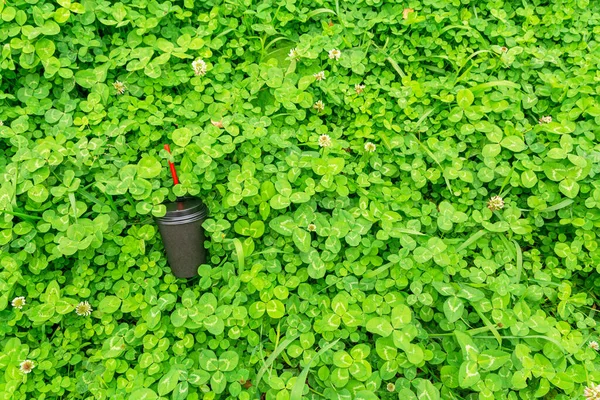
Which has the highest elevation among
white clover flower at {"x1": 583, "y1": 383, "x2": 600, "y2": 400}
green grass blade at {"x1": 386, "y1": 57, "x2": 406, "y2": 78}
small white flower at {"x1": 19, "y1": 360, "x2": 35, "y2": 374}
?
green grass blade at {"x1": 386, "y1": 57, "x2": 406, "y2": 78}

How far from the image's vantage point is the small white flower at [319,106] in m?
2.87

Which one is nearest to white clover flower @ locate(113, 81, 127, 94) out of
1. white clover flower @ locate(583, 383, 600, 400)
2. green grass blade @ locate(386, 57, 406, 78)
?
green grass blade @ locate(386, 57, 406, 78)

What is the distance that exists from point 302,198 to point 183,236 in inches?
28.1

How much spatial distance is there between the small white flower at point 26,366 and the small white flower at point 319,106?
2212mm

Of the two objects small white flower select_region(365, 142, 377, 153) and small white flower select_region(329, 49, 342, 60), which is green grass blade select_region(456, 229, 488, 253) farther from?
small white flower select_region(329, 49, 342, 60)

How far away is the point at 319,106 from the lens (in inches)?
114

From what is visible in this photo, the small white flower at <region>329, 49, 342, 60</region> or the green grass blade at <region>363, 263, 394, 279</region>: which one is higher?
the small white flower at <region>329, 49, 342, 60</region>

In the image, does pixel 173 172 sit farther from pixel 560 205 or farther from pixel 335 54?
pixel 560 205

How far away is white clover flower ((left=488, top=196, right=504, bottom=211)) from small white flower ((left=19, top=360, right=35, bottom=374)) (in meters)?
2.74

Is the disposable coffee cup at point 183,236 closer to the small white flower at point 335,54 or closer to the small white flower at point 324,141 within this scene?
the small white flower at point 324,141

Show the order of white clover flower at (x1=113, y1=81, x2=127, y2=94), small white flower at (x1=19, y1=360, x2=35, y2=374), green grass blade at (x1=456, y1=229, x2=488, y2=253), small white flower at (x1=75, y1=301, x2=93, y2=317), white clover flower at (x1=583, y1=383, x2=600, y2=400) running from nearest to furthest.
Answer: white clover flower at (x1=583, y1=383, x2=600, y2=400) < small white flower at (x1=19, y1=360, x2=35, y2=374) < small white flower at (x1=75, y1=301, x2=93, y2=317) < green grass blade at (x1=456, y1=229, x2=488, y2=253) < white clover flower at (x1=113, y1=81, x2=127, y2=94)

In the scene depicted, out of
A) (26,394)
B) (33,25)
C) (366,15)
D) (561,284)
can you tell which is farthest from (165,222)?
(561,284)

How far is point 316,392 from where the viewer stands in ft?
7.16

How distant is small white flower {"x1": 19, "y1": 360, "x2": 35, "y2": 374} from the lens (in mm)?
2193
